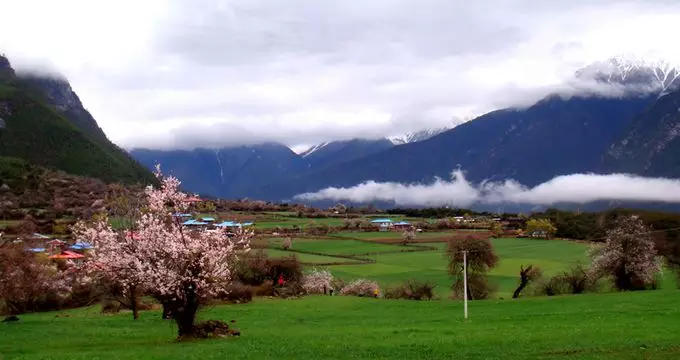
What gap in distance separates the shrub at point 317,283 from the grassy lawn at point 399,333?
2025 cm

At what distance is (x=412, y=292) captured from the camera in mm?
75938

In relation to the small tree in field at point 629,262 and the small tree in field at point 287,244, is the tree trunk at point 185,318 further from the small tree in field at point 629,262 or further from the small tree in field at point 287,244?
the small tree in field at point 287,244

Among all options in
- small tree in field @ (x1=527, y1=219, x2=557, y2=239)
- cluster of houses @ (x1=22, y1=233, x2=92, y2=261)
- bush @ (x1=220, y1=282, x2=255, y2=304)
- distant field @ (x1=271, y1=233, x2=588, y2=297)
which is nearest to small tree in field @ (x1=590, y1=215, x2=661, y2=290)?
distant field @ (x1=271, y1=233, x2=588, y2=297)

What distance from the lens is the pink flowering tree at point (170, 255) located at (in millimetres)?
33875

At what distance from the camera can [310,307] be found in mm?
60062

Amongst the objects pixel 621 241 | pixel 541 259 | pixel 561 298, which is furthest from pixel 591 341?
pixel 541 259

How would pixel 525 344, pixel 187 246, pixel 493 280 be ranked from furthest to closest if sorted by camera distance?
pixel 493 280, pixel 187 246, pixel 525 344

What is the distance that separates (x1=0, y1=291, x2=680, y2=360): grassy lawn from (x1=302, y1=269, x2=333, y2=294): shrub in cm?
2025

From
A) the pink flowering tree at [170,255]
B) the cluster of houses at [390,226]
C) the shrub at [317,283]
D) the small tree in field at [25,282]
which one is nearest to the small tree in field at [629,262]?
the shrub at [317,283]

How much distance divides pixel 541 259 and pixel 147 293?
87971 millimetres

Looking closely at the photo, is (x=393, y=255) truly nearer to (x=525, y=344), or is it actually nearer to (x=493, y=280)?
(x=493, y=280)

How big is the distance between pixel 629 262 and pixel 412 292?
24044mm

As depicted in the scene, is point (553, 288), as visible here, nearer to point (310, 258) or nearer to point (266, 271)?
point (266, 271)

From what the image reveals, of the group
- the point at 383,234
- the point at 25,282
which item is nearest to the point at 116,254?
the point at 25,282
